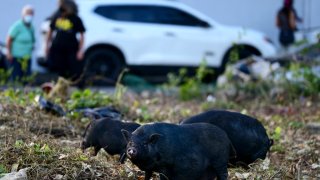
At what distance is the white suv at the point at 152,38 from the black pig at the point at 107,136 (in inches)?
391

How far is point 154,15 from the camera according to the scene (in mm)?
17578

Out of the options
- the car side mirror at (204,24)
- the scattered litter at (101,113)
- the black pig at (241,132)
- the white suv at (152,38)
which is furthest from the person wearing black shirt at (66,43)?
the black pig at (241,132)

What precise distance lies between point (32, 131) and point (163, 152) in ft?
8.76

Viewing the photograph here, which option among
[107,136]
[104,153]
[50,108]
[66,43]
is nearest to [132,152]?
[107,136]

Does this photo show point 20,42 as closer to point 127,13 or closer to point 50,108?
point 127,13

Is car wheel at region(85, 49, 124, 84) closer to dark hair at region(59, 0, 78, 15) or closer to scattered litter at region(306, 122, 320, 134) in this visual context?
dark hair at region(59, 0, 78, 15)

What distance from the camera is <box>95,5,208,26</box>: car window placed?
17256mm

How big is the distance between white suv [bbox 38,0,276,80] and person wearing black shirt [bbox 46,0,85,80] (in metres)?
3.44

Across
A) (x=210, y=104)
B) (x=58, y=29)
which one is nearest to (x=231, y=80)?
(x=210, y=104)

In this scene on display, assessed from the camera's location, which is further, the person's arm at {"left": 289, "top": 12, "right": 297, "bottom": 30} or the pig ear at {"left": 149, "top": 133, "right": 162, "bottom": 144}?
the person's arm at {"left": 289, "top": 12, "right": 297, "bottom": 30}

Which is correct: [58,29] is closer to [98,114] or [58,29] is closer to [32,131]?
[98,114]

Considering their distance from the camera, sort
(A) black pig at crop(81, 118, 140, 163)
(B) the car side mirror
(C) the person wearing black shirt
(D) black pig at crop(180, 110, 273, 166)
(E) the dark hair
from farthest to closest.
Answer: (B) the car side mirror, (C) the person wearing black shirt, (E) the dark hair, (A) black pig at crop(81, 118, 140, 163), (D) black pig at crop(180, 110, 273, 166)

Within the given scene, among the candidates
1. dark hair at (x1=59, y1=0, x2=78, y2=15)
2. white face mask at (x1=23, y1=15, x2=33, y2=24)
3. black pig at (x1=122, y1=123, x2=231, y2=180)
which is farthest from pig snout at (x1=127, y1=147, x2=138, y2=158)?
white face mask at (x1=23, y1=15, x2=33, y2=24)

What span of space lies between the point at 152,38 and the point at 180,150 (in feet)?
40.4
